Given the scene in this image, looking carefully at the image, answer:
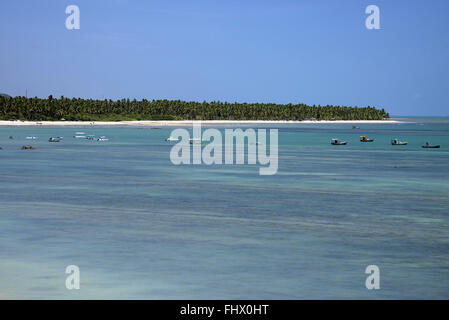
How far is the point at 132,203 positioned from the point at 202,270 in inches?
536

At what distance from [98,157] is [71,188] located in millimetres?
27984

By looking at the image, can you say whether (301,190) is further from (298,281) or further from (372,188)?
(298,281)

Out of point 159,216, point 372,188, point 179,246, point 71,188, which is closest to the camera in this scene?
point 179,246

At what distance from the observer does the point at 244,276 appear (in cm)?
1695

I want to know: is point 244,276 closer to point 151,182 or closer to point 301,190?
point 301,190

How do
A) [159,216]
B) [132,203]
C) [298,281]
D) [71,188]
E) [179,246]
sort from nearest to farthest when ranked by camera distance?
[298,281] → [179,246] → [159,216] → [132,203] → [71,188]

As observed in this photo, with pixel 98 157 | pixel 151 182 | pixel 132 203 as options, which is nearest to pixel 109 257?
pixel 132 203

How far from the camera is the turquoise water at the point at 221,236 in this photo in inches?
635

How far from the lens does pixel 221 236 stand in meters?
22.5

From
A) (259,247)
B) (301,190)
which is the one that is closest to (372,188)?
(301,190)

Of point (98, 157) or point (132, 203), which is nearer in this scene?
point (132, 203)

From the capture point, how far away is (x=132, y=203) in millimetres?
30625

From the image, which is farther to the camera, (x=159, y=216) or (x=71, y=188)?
(x=71, y=188)

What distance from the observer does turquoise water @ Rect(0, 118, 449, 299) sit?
53.0ft
